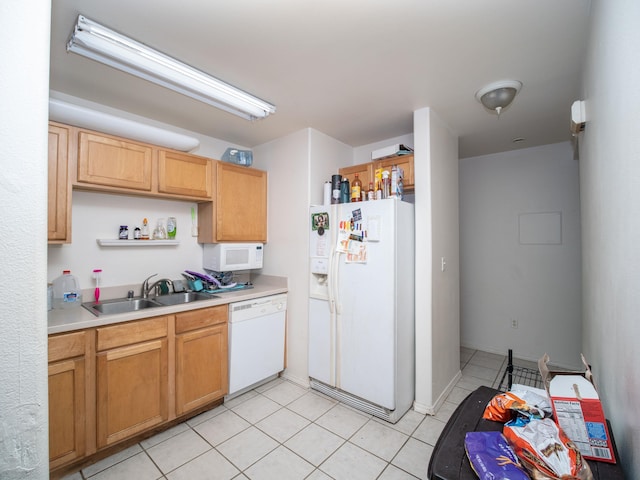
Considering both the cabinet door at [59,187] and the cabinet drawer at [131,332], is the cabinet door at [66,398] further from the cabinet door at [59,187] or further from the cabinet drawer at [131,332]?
the cabinet door at [59,187]

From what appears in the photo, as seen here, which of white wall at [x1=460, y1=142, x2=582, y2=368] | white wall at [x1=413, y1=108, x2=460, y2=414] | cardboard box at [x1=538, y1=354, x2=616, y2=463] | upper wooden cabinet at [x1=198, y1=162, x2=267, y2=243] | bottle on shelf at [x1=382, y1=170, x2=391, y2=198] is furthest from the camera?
white wall at [x1=460, y1=142, x2=582, y2=368]

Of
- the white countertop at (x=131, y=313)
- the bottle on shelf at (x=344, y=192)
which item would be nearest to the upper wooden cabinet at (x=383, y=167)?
Result: the bottle on shelf at (x=344, y=192)

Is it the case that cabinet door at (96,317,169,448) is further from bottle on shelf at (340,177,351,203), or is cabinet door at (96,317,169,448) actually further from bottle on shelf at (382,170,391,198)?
bottle on shelf at (382,170,391,198)

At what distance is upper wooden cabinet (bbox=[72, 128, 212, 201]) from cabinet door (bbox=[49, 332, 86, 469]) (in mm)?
1100

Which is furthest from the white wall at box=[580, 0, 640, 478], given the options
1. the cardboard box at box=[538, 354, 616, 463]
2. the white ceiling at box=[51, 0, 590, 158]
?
the white ceiling at box=[51, 0, 590, 158]

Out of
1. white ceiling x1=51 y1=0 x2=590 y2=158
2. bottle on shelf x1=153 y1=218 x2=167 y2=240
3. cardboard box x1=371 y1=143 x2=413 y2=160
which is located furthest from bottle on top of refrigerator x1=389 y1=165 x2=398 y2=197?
bottle on shelf x1=153 y1=218 x2=167 y2=240

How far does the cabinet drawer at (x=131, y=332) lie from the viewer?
1.84 m

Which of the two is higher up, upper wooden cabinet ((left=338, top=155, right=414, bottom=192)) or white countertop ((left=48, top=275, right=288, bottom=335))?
upper wooden cabinet ((left=338, top=155, right=414, bottom=192))

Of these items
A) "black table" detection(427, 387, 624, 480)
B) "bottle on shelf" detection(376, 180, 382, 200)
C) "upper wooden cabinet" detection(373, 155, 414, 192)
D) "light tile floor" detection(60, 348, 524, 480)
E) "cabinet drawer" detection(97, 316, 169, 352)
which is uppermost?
"upper wooden cabinet" detection(373, 155, 414, 192)

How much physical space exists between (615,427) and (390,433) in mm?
1480

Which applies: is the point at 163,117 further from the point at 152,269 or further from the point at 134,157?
the point at 152,269

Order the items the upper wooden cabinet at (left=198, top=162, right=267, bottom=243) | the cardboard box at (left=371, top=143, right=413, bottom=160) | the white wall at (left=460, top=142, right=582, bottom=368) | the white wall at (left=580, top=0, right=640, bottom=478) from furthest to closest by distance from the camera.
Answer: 1. the white wall at (left=460, top=142, right=582, bottom=368)
2. the upper wooden cabinet at (left=198, top=162, right=267, bottom=243)
3. the cardboard box at (left=371, top=143, right=413, bottom=160)
4. the white wall at (left=580, top=0, right=640, bottom=478)

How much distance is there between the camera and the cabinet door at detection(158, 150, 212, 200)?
8.04 feet

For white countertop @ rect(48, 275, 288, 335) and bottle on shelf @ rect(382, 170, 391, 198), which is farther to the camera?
bottle on shelf @ rect(382, 170, 391, 198)
